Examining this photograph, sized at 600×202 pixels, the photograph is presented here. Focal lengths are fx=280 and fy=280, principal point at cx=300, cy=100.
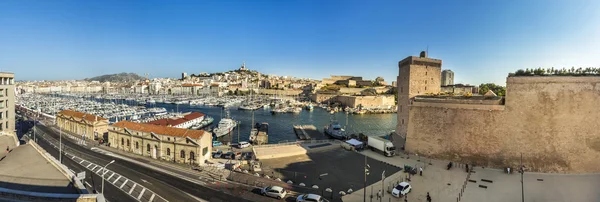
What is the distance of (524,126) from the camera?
15.4 metres

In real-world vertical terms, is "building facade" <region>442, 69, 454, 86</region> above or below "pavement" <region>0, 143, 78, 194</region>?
above

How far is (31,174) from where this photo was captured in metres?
10.7

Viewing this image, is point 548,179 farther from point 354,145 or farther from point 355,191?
point 354,145

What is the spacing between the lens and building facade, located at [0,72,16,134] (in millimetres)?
22422

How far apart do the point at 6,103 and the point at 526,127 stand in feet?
122

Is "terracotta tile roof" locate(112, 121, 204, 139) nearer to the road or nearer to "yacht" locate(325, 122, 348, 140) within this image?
the road

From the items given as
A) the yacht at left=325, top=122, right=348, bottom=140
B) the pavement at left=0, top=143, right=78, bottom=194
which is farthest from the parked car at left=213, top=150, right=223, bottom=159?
the yacht at left=325, top=122, right=348, bottom=140

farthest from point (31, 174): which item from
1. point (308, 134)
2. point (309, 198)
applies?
point (308, 134)

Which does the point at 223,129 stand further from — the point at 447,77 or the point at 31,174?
the point at 447,77

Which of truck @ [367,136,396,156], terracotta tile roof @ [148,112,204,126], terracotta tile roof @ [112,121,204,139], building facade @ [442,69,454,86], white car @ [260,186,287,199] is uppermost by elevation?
building facade @ [442,69,454,86]

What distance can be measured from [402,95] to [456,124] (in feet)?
20.2

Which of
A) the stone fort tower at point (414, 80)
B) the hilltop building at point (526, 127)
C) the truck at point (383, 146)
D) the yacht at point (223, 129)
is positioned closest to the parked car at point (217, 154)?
the truck at point (383, 146)

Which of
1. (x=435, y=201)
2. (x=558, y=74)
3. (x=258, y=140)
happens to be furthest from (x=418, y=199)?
(x=258, y=140)

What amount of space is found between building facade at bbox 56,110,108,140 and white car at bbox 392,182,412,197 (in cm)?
2532
